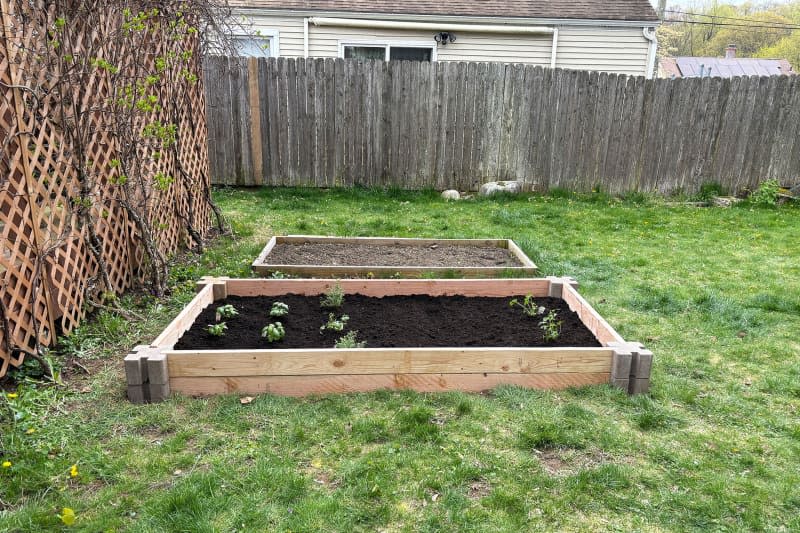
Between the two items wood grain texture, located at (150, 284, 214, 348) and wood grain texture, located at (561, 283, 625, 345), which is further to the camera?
wood grain texture, located at (561, 283, 625, 345)

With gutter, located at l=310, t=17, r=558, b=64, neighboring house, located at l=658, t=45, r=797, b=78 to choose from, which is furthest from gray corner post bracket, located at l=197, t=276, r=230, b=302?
neighboring house, located at l=658, t=45, r=797, b=78

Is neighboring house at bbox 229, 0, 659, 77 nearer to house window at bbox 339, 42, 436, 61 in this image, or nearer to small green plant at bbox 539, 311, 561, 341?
house window at bbox 339, 42, 436, 61

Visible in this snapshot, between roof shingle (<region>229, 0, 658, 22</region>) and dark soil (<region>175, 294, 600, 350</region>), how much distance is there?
924cm

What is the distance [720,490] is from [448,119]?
8056mm

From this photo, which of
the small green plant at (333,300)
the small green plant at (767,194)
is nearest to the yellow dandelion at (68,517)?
the small green plant at (333,300)

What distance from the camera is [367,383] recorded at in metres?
3.19

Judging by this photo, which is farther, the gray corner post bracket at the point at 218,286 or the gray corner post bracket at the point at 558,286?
the gray corner post bracket at the point at 558,286

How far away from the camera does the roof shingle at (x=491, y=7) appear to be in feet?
38.2

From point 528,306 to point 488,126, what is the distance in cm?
615

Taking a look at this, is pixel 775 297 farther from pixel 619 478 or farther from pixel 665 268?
pixel 619 478

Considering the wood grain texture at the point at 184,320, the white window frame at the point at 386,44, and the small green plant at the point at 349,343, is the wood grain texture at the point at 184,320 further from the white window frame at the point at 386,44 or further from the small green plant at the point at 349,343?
the white window frame at the point at 386,44

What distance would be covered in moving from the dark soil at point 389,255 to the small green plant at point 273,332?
2.03 metres

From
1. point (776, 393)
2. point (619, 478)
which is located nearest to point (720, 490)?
point (619, 478)

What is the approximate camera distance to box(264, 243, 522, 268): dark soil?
5707 millimetres
